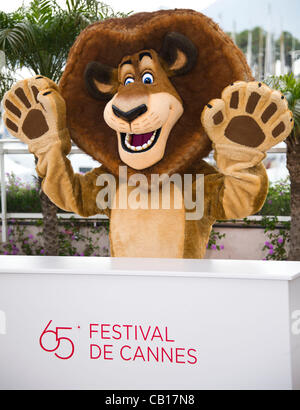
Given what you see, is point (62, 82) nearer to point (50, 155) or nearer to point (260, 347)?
point (50, 155)

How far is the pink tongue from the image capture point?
2.05 metres

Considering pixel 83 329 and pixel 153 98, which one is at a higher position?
pixel 153 98

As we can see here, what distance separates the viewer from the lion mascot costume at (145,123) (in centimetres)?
195

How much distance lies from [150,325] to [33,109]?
117 cm

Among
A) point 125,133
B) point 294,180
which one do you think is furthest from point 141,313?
point 294,180

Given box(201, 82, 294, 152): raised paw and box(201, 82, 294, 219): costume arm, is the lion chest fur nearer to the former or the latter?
box(201, 82, 294, 219): costume arm

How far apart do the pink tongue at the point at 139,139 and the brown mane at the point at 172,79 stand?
109mm

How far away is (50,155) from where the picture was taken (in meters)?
2.09

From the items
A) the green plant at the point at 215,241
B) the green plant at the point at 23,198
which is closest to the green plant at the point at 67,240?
the green plant at the point at 23,198

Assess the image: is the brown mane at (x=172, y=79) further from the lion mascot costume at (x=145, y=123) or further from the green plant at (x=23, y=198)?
the green plant at (x=23, y=198)

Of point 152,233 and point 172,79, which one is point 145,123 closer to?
point 172,79

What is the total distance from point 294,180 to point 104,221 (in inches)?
81.3

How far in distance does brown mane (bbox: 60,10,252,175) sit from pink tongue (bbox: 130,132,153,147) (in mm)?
109

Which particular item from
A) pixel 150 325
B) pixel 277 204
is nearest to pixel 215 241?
pixel 277 204
